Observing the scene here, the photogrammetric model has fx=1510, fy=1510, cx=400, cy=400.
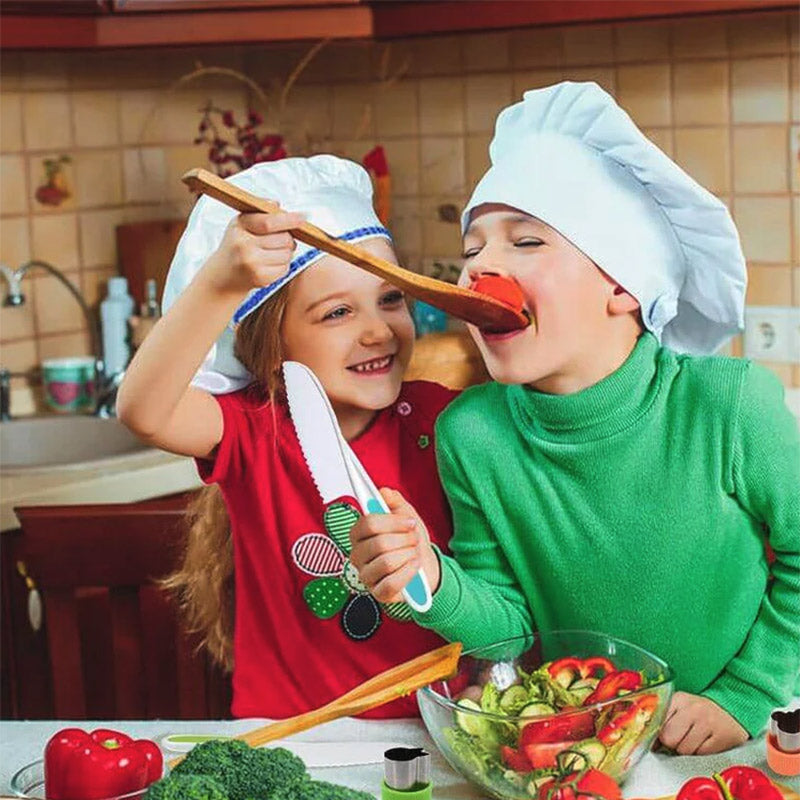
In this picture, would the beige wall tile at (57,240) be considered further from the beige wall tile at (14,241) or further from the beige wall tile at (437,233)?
the beige wall tile at (437,233)

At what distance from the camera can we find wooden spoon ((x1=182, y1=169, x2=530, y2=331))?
87 cm

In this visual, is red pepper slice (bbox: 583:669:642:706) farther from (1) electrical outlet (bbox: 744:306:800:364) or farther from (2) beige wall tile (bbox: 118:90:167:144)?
(2) beige wall tile (bbox: 118:90:167:144)

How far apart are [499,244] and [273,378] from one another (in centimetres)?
20

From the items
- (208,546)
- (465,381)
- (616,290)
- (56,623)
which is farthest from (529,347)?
(56,623)

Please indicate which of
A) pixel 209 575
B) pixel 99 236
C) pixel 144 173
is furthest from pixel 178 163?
pixel 209 575

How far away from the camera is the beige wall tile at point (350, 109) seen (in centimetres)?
221

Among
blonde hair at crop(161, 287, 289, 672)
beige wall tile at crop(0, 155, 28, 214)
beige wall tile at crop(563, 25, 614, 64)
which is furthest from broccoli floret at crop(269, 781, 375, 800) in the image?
beige wall tile at crop(0, 155, 28, 214)

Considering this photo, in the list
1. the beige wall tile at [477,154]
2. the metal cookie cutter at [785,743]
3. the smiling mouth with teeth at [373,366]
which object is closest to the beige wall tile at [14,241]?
the beige wall tile at [477,154]

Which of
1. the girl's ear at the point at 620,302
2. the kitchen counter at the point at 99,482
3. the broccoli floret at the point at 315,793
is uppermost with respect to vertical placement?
the girl's ear at the point at 620,302

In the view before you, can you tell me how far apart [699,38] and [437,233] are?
0.42m

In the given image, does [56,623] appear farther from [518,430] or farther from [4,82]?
[4,82]

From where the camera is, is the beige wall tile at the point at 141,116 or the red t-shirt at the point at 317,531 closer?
the red t-shirt at the point at 317,531

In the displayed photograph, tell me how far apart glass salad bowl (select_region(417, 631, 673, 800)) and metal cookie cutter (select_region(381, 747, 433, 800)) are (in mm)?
30

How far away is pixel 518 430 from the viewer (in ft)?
3.35
